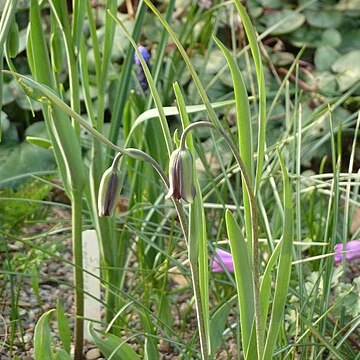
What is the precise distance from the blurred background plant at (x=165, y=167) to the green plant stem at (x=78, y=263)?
0.09 feet

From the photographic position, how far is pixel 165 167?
5.48ft

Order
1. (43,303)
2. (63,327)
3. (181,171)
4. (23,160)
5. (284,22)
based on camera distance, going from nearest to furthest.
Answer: (181,171)
(63,327)
(43,303)
(23,160)
(284,22)

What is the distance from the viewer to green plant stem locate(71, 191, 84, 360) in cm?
134

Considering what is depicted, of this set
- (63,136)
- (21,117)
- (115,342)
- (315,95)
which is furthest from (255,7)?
(115,342)

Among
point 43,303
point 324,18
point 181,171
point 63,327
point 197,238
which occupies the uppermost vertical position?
point 181,171

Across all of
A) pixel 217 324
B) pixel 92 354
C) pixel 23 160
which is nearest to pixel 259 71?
pixel 217 324

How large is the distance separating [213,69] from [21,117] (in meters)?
0.55

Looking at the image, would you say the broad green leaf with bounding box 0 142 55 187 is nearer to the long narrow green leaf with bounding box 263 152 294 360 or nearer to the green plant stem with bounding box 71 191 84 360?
the green plant stem with bounding box 71 191 84 360

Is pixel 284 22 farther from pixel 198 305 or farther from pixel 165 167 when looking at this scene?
pixel 198 305

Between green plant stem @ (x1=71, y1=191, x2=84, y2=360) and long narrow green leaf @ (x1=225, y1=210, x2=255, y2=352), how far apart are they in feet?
1.01

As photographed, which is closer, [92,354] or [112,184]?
[112,184]

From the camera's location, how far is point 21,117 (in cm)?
243

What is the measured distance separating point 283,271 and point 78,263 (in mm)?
439

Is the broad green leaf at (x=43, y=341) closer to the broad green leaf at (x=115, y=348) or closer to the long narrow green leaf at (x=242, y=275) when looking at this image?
the broad green leaf at (x=115, y=348)
